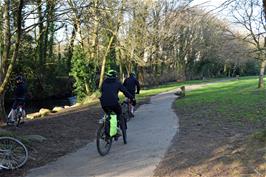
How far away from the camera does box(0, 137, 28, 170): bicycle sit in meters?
7.62

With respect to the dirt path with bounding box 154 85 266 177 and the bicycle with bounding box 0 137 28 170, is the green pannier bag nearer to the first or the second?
the dirt path with bounding box 154 85 266 177

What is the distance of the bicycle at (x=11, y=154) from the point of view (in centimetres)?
762

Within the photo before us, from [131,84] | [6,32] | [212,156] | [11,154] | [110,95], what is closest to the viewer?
[11,154]

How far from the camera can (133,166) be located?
25.3ft

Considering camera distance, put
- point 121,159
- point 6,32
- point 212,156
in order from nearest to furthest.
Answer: point 212,156 < point 121,159 < point 6,32

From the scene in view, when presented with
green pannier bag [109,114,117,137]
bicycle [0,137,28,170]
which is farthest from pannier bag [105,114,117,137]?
bicycle [0,137,28,170]

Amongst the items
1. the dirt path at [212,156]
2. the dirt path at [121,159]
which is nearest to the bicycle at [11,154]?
the dirt path at [121,159]

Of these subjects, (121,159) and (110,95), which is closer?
(121,159)

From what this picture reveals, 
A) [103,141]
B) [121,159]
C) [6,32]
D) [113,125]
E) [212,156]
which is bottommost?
[121,159]

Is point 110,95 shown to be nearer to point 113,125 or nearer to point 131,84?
point 113,125

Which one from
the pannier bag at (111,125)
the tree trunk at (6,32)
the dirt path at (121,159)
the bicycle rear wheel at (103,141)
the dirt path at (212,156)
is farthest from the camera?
the tree trunk at (6,32)

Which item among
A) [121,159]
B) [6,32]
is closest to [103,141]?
[121,159]

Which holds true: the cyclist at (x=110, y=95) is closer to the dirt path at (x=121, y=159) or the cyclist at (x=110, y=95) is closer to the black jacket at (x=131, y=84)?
the dirt path at (x=121, y=159)

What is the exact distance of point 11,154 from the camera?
775cm
